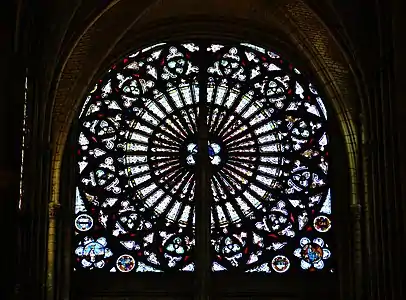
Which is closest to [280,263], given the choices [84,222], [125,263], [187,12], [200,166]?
[200,166]

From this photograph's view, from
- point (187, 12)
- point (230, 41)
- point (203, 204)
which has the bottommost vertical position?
point (203, 204)

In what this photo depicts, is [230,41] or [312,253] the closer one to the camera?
[312,253]

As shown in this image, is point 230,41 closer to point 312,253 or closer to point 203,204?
point 203,204

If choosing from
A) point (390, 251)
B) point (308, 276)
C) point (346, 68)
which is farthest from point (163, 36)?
point (390, 251)

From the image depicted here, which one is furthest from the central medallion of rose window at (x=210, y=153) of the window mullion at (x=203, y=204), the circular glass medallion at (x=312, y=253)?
the circular glass medallion at (x=312, y=253)

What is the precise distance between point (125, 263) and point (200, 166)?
6.77ft

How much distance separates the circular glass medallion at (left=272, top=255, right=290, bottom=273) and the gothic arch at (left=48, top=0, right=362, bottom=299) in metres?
1.32

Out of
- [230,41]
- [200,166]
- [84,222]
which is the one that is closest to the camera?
[84,222]

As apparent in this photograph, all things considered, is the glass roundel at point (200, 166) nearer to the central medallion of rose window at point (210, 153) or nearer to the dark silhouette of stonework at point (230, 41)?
the central medallion of rose window at point (210, 153)

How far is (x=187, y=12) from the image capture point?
21.8m

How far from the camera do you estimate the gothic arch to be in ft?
67.2

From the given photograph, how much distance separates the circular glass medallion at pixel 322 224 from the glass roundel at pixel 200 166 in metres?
0.02

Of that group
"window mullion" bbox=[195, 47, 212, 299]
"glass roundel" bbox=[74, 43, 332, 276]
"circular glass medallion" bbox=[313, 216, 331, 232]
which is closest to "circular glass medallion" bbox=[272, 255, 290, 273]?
"glass roundel" bbox=[74, 43, 332, 276]

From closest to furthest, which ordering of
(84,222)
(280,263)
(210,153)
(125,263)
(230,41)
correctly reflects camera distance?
(125,263) → (280,263) → (84,222) → (210,153) → (230,41)
